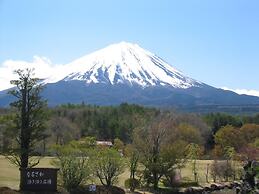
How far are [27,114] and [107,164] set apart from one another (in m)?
5.47

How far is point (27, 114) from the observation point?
2855 centimetres

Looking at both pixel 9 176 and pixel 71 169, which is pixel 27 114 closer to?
pixel 71 169

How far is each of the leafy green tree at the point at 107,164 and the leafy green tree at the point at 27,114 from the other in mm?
3456

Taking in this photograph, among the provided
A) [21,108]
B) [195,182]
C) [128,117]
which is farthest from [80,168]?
[128,117]

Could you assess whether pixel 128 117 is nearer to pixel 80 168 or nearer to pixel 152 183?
pixel 152 183

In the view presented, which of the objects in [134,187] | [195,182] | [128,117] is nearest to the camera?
[134,187]

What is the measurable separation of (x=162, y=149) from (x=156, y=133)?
3.84ft

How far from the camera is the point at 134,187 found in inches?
1264

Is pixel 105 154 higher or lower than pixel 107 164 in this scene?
higher

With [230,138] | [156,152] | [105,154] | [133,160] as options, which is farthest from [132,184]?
[230,138]

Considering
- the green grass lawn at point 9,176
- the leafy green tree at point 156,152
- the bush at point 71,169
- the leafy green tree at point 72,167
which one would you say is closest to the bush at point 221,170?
the leafy green tree at point 156,152

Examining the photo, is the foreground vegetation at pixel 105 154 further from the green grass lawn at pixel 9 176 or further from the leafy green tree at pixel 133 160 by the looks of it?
the green grass lawn at pixel 9 176

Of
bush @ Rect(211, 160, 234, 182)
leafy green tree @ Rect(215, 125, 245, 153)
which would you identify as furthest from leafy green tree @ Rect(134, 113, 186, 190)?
leafy green tree @ Rect(215, 125, 245, 153)

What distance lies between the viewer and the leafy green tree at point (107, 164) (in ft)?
96.9
